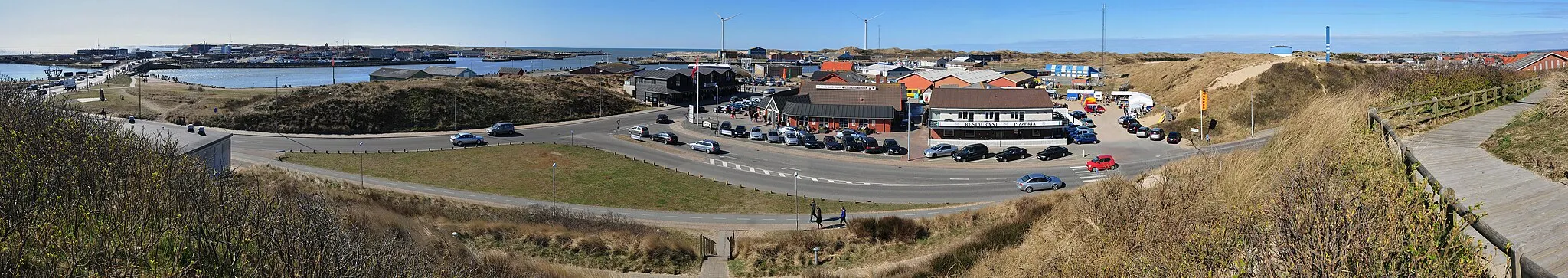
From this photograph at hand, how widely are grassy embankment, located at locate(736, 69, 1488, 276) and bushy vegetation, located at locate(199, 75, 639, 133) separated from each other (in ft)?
124

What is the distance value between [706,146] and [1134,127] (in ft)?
80.2

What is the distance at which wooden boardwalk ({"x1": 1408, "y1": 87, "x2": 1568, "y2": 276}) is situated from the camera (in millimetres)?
6230

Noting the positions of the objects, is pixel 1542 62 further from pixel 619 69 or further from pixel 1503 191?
pixel 619 69

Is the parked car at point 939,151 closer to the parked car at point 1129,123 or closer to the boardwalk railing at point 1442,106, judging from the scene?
the parked car at point 1129,123

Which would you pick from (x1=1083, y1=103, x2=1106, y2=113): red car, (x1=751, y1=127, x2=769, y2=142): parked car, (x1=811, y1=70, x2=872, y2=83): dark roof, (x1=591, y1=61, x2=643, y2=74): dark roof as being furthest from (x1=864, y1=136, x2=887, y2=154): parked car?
(x1=591, y1=61, x2=643, y2=74): dark roof

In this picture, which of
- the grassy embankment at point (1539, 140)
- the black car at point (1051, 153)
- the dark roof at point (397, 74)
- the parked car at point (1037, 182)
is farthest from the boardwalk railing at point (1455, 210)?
the dark roof at point (397, 74)

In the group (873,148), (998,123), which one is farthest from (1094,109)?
(873,148)

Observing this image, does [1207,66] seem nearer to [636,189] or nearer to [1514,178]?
[636,189]

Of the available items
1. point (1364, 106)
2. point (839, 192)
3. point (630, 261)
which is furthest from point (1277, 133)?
point (839, 192)

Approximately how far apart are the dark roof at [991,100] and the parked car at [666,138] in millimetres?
13942

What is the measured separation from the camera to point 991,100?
44.5m

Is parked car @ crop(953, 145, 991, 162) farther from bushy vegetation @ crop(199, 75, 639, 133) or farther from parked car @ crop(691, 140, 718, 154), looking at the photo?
bushy vegetation @ crop(199, 75, 639, 133)

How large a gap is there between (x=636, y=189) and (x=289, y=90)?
42.3 metres

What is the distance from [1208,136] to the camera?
44.0 meters
